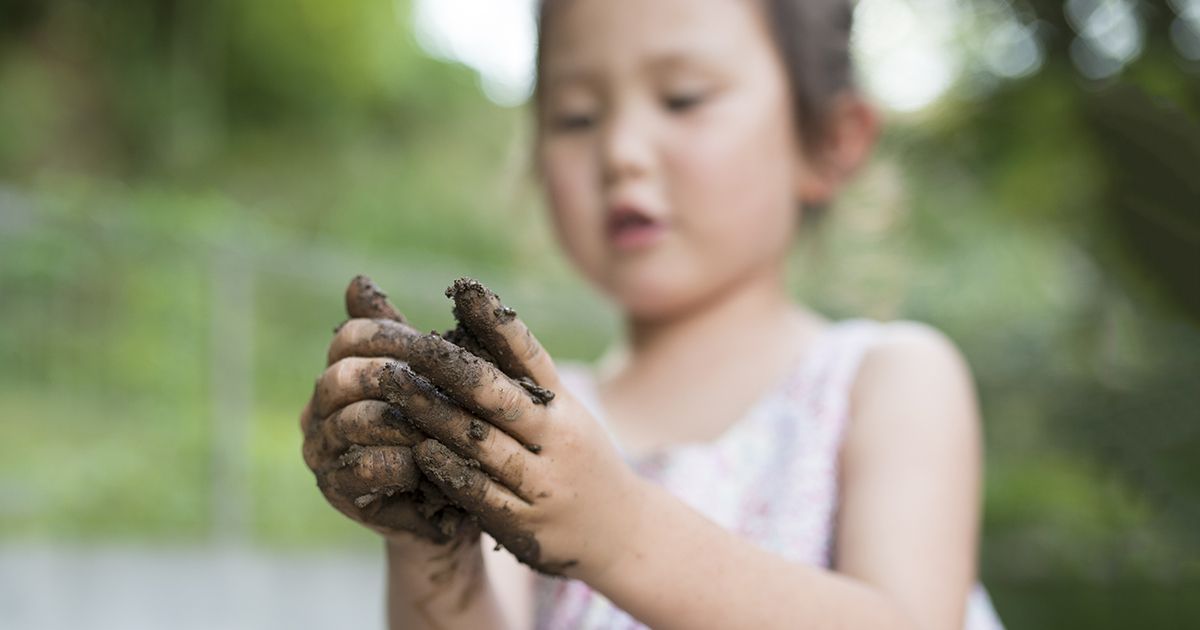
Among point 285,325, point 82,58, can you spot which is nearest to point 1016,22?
point 285,325

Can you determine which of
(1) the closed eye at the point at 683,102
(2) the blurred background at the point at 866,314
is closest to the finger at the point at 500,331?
(1) the closed eye at the point at 683,102

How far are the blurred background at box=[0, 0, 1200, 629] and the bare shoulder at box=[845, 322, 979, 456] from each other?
628 mm

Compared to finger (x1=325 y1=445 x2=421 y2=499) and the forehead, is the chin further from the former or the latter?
finger (x1=325 y1=445 x2=421 y2=499)

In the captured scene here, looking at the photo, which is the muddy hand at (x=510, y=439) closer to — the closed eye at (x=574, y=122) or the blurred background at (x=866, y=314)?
the closed eye at (x=574, y=122)

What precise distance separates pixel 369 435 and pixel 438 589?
10.0 inches

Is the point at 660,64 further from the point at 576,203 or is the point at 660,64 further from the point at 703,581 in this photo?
the point at 703,581

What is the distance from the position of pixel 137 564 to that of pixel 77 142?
544 cm

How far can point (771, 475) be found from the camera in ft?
4.11

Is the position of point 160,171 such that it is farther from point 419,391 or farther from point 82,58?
point 419,391

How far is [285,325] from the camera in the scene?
483 cm

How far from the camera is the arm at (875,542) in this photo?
857 mm

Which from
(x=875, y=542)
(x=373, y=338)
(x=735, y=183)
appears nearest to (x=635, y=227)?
(x=735, y=183)

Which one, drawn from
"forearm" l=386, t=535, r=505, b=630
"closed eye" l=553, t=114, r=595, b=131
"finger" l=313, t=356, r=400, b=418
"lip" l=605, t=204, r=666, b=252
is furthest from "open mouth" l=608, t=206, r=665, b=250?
"finger" l=313, t=356, r=400, b=418

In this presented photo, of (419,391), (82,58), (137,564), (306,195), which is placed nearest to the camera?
(419,391)
